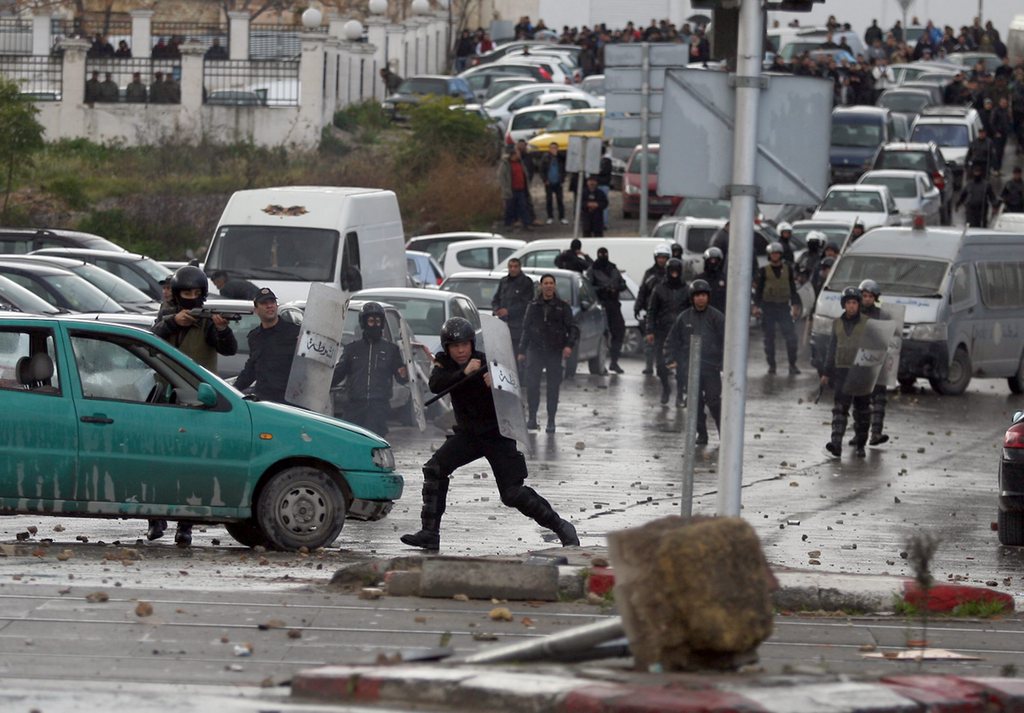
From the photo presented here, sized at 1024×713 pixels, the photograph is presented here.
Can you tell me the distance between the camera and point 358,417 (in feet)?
63.8

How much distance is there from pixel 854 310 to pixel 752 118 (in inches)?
453

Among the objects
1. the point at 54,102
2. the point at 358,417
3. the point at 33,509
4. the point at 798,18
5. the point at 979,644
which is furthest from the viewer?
the point at 798,18

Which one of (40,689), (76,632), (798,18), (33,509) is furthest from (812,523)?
(798,18)

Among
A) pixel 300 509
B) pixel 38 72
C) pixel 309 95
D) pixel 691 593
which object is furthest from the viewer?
pixel 38 72

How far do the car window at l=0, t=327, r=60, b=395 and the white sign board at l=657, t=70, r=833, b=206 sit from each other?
14.9 ft

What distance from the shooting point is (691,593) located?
7.18 meters

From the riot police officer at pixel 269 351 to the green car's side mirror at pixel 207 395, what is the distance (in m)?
3.39

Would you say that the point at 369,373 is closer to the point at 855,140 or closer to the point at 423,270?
the point at 423,270

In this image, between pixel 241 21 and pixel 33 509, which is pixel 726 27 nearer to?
pixel 33 509

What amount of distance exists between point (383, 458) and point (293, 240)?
1231 cm

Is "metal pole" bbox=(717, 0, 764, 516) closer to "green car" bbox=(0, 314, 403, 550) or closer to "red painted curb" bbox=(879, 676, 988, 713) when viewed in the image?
"red painted curb" bbox=(879, 676, 988, 713)

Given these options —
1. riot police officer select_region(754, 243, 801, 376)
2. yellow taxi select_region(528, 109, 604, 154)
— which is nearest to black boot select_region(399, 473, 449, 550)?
riot police officer select_region(754, 243, 801, 376)

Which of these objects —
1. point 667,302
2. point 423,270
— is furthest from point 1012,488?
point 423,270

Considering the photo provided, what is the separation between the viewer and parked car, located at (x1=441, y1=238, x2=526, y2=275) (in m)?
31.8
